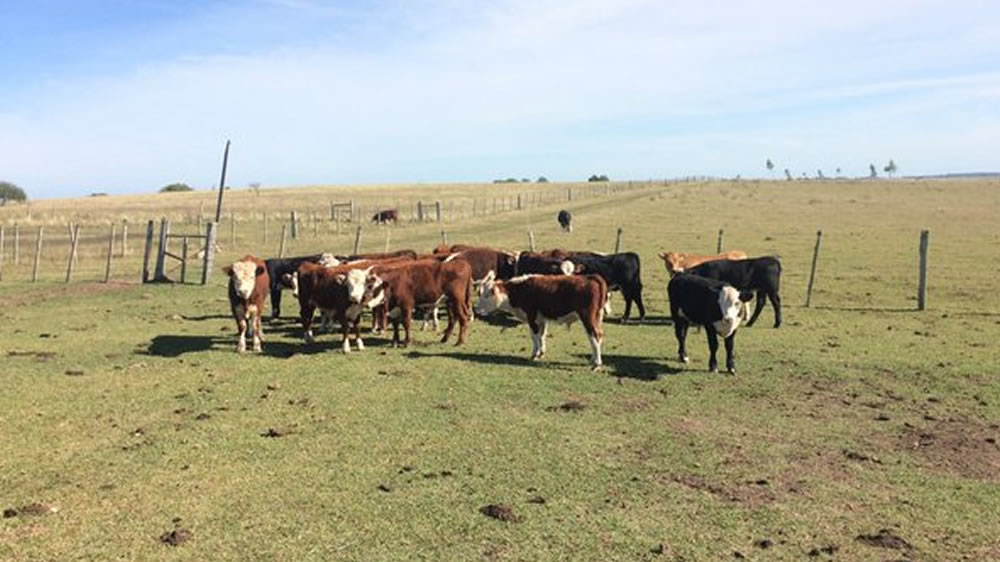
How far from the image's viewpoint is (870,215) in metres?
48.5

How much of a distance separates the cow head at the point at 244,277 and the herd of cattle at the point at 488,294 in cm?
2

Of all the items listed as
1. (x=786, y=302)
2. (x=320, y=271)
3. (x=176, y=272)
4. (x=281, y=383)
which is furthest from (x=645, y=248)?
(x=281, y=383)

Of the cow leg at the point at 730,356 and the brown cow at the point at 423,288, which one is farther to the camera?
the brown cow at the point at 423,288

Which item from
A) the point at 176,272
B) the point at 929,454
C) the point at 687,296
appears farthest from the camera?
the point at 176,272

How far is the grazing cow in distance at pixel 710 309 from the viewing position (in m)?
11.8

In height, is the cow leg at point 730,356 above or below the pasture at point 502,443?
above

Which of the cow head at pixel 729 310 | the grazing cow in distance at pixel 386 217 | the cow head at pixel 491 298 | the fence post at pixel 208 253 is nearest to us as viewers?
the cow head at pixel 729 310

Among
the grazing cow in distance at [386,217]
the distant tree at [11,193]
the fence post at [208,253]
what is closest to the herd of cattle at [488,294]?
the fence post at [208,253]

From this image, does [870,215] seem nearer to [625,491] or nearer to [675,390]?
[675,390]

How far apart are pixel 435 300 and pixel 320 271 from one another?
6.94 feet

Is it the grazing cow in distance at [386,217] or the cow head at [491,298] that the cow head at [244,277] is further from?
the grazing cow in distance at [386,217]

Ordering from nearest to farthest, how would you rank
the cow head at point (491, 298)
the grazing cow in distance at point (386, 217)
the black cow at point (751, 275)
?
the cow head at point (491, 298), the black cow at point (751, 275), the grazing cow in distance at point (386, 217)

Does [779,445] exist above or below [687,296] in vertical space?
below

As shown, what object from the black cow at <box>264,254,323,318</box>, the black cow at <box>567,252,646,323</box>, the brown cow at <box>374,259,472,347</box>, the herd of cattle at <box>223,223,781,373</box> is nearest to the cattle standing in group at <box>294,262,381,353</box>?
the herd of cattle at <box>223,223,781,373</box>
